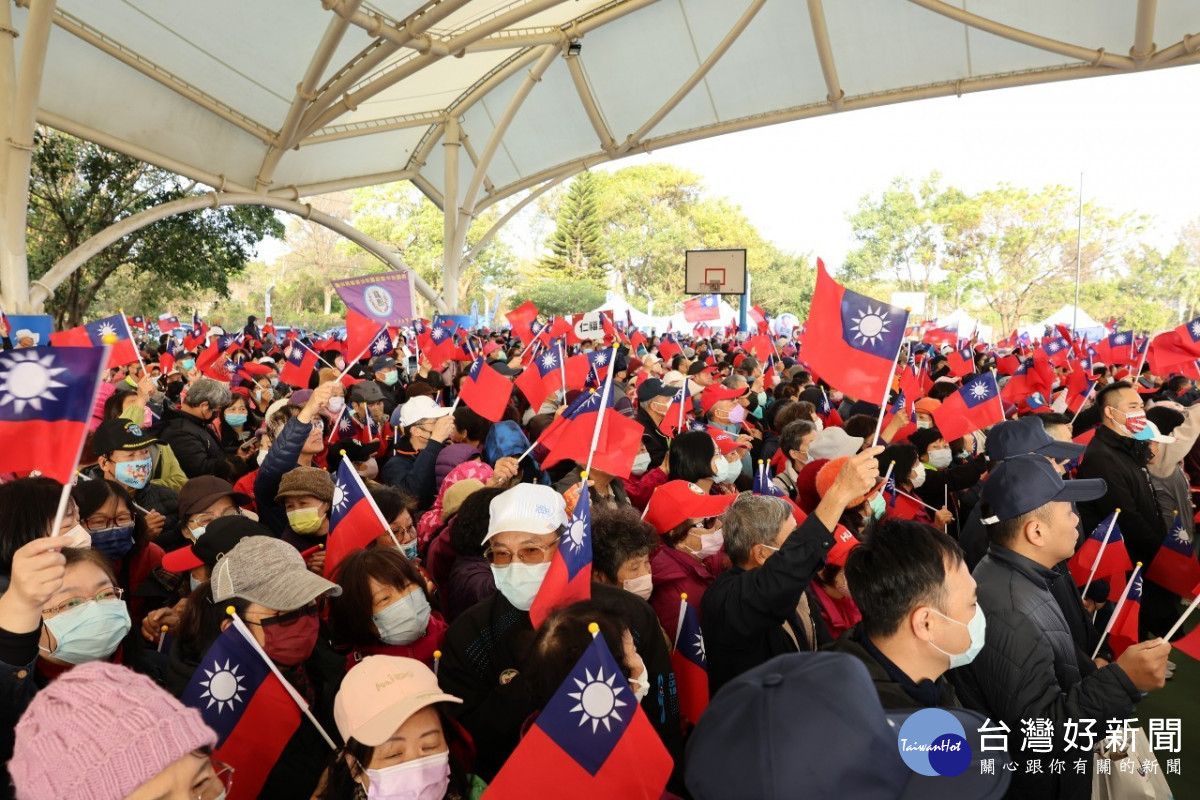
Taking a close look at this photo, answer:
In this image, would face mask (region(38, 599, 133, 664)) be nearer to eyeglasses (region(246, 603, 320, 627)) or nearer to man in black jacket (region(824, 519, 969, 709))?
eyeglasses (region(246, 603, 320, 627))

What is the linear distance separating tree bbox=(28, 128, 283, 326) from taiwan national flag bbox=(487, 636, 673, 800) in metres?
25.3

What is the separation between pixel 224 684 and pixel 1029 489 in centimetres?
267

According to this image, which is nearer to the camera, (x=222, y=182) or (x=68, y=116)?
(x=68, y=116)

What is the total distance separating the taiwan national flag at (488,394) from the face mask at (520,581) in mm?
3186

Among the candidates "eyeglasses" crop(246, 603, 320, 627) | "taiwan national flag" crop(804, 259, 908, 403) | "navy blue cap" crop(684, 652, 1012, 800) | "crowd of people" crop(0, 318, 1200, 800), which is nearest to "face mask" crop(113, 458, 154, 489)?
"crowd of people" crop(0, 318, 1200, 800)

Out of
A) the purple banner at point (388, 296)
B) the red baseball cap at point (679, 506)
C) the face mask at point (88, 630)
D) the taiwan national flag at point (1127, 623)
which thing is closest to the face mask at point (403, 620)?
the face mask at point (88, 630)

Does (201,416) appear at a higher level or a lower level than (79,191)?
lower

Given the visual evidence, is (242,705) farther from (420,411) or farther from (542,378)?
(542,378)

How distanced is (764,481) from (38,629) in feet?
11.3

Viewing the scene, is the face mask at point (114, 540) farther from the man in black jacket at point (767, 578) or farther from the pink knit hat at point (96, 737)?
the man in black jacket at point (767, 578)

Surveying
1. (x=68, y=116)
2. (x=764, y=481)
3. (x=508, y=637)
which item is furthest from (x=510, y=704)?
(x=68, y=116)

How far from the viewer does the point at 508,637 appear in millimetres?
2693

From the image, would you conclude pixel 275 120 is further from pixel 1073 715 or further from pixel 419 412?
pixel 1073 715

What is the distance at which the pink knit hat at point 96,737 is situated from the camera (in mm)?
1529
